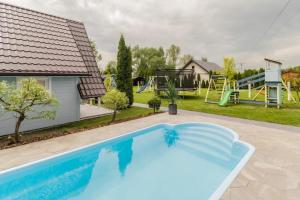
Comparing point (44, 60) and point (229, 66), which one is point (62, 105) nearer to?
point (44, 60)

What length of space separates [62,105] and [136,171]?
5988 mm

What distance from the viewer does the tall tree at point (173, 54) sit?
227 ft

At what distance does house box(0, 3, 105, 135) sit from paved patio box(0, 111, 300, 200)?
89.5 inches

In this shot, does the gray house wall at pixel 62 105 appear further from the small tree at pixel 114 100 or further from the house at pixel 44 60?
the small tree at pixel 114 100

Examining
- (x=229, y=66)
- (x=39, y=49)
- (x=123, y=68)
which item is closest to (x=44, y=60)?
(x=39, y=49)

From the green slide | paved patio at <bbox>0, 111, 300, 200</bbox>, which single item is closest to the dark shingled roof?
paved patio at <bbox>0, 111, 300, 200</bbox>

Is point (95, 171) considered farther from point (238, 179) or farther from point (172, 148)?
point (238, 179)

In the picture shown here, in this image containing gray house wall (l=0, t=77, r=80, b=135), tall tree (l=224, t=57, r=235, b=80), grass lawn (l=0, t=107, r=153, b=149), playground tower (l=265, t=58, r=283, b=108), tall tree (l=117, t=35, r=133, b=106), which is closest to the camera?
grass lawn (l=0, t=107, r=153, b=149)

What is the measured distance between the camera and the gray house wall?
350 inches

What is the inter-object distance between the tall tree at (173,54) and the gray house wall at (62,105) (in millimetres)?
60249

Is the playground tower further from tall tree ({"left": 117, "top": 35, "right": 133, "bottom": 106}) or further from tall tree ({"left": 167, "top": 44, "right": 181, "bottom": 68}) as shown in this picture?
tall tree ({"left": 167, "top": 44, "right": 181, "bottom": 68})

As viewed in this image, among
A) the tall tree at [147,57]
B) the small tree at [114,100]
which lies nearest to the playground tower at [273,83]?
the small tree at [114,100]

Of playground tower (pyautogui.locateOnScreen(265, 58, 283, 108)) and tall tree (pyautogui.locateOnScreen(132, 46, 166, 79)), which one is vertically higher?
tall tree (pyautogui.locateOnScreen(132, 46, 166, 79))

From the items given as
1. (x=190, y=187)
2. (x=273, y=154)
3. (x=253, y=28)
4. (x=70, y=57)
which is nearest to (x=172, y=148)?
(x=190, y=187)
